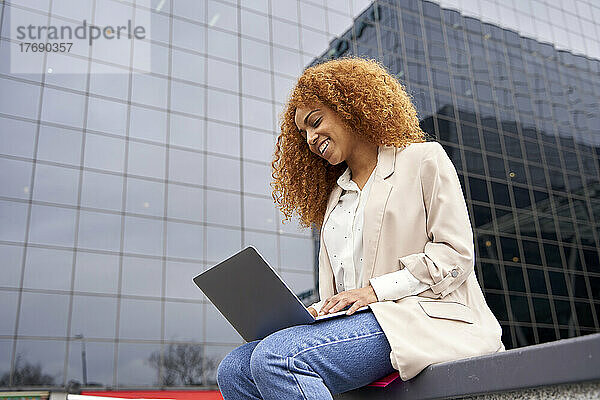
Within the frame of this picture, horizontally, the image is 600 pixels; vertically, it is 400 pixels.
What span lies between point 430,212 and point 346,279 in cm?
43

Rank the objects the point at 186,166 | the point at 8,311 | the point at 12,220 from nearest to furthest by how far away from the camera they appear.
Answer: the point at 8,311, the point at 12,220, the point at 186,166

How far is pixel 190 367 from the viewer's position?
15.1 meters

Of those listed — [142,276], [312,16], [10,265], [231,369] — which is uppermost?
[312,16]

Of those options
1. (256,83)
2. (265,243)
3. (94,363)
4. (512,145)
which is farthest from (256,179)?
(512,145)

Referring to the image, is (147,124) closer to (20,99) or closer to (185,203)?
(185,203)

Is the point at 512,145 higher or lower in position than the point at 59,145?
higher

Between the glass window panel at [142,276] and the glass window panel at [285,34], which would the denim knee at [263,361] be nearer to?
the glass window panel at [142,276]

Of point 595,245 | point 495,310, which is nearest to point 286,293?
point 495,310

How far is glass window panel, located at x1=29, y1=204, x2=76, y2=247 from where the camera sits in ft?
47.4

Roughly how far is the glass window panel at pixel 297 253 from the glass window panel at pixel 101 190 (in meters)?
4.58

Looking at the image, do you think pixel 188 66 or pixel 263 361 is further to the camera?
pixel 188 66

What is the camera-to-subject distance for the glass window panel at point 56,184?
14.8 m

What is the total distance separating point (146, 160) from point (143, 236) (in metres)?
2.03

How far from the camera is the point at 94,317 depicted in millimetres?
14430
